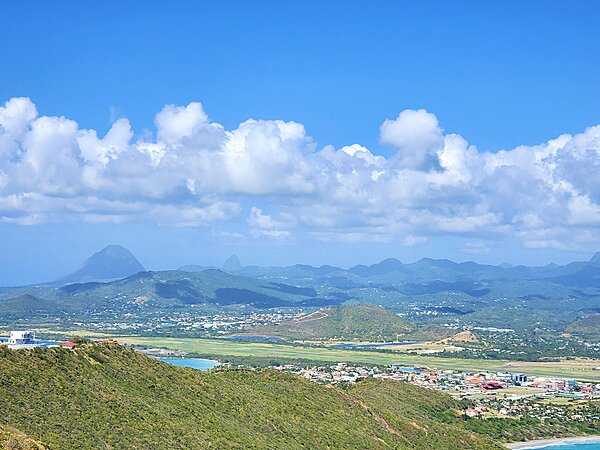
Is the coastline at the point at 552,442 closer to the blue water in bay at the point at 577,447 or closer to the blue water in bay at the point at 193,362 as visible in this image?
the blue water in bay at the point at 577,447

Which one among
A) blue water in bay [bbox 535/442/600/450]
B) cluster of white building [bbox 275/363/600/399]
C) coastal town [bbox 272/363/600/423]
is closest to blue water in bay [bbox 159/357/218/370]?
coastal town [bbox 272/363/600/423]

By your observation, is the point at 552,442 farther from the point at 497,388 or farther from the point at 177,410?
the point at 177,410

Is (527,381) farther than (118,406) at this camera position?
Yes

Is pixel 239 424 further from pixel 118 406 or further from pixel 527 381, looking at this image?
pixel 527 381

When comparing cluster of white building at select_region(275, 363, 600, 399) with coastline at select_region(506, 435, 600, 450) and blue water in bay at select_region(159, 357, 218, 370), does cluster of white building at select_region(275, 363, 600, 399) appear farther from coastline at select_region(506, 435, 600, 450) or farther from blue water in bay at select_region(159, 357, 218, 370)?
coastline at select_region(506, 435, 600, 450)

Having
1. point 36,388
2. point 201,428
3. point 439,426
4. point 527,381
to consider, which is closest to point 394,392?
point 439,426

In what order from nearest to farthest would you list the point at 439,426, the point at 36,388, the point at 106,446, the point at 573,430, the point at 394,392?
1. the point at 106,446
2. the point at 36,388
3. the point at 439,426
4. the point at 394,392
5. the point at 573,430
